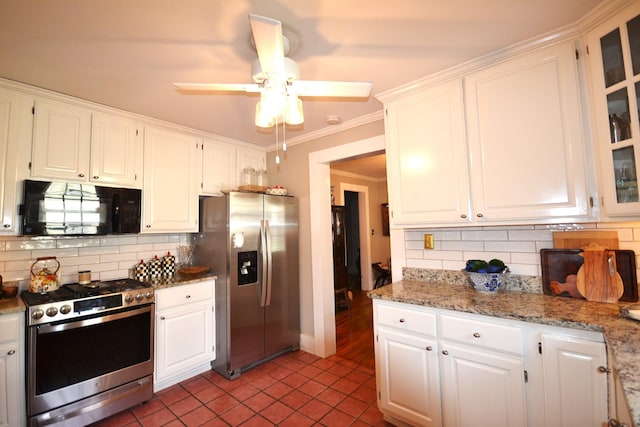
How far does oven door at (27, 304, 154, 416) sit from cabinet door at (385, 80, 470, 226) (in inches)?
86.8

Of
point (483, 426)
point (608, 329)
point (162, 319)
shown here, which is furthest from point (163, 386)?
point (608, 329)

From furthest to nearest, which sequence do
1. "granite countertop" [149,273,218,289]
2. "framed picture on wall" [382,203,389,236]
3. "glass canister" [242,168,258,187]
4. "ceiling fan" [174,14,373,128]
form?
"framed picture on wall" [382,203,389,236] → "glass canister" [242,168,258,187] → "granite countertop" [149,273,218,289] → "ceiling fan" [174,14,373,128]

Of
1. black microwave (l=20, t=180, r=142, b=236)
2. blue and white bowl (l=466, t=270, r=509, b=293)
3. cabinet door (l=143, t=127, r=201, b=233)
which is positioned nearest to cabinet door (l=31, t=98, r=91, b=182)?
black microwave (l=20, t=180, r=142, b=236)

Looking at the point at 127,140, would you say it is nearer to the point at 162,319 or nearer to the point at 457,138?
the point at 162,319

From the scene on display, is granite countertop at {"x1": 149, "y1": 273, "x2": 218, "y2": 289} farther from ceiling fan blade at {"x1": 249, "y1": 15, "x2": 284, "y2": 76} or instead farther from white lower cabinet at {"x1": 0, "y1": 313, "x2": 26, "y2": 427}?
ceiling fan blade at {"x1": 249, "y1": 15, "x2": 284, "y2": 76}

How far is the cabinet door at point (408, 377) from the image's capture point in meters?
1.67

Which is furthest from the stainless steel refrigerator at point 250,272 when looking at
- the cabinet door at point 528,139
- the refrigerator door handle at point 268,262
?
the cabinet door at point 528,139

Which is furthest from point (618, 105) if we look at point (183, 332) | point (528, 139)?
point (183, 332)

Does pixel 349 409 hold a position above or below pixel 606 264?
below

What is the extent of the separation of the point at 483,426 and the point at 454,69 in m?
2.16

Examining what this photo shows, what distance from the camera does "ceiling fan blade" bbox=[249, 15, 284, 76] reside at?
3.16 ft

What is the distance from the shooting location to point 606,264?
1.54 m

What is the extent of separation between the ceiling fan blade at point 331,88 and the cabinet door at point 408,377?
1.50 metres

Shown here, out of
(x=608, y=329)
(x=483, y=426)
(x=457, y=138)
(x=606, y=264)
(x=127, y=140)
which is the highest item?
(x=127, y=140)
